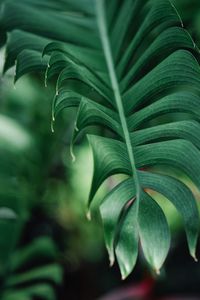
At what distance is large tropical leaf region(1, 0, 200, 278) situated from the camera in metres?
0.57

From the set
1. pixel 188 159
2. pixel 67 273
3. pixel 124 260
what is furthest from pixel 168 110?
pixel 67 273

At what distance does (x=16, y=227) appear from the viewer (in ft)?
4.60

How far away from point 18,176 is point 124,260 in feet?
3.07

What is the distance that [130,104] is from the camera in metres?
0.76

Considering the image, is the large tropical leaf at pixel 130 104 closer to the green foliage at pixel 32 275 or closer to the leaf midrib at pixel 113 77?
the leaf midrib at pixel 113 77

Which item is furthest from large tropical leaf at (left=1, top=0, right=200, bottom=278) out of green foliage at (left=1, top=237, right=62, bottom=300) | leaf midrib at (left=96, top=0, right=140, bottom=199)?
green foliage at (left=1, top=237, right=62, bottom=300)

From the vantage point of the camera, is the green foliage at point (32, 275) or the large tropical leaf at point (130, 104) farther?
the green foliage at point (32, 275)

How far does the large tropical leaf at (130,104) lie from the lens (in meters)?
0.57

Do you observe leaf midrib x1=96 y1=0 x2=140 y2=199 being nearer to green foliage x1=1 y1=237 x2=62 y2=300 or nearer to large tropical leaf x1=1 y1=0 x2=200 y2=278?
large tropical leaf x1=1 y1=0 x2=200 y2=278

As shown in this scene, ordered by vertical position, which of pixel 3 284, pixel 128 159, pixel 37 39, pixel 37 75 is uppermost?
pixel 37 75

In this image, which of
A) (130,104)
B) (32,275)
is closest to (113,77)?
(130,104)

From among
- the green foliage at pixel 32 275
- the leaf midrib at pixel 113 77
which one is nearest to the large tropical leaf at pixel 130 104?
the leaf midrib at pixel 113 77

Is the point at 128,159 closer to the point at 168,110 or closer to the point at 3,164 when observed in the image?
the point at 168,110

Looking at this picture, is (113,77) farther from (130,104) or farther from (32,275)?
(32,275)
